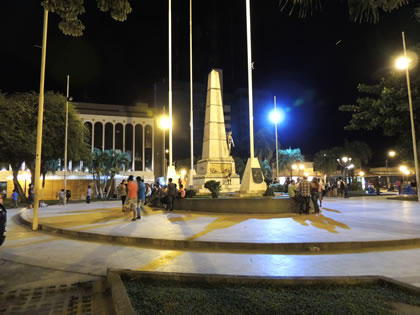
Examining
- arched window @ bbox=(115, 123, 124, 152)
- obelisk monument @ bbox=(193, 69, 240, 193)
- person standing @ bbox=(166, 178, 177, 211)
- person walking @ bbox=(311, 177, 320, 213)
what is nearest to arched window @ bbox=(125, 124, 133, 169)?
arched window @ bbox=(115, 123, 124, 152)

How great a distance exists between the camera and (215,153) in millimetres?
19547

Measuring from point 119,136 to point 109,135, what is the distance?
1956 millimetres

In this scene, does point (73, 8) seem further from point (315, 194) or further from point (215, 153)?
point (215, 153)

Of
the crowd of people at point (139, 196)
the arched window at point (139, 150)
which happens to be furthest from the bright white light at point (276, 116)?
the arched window at point (139, 150)

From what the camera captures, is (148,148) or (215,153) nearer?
(215,153)

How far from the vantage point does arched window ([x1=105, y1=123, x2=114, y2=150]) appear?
57875 millimetres

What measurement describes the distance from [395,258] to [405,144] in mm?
19991

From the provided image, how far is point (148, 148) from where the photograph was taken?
61.2 metres

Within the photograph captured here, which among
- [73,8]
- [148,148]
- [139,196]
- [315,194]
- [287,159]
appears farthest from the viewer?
[148,148]

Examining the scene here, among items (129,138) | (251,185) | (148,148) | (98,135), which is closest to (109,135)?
(98,135)

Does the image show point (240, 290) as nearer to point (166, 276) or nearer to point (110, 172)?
point (166, 276)

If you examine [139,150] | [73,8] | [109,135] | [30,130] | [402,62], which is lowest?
[73,8]

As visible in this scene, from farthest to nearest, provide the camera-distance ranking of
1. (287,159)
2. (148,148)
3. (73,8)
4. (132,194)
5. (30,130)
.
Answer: (148,148) < (287,159) < (30,130) < (132,194) < (73,8)

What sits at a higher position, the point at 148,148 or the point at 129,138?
the point at 129,138
